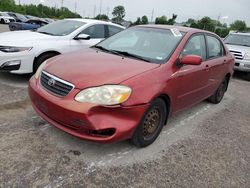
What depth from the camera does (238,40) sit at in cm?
1040

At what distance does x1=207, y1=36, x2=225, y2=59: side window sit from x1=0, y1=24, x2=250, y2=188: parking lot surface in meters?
1.37

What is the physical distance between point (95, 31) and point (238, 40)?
6.38 metres

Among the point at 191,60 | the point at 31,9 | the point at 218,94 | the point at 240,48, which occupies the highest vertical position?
the point at 191,60

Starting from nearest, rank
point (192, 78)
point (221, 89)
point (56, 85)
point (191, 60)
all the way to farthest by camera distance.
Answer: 1. point (56, 85)
2. point (191, 60)
3. point (192, 78)
4. point (221, 89)

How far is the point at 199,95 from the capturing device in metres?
4.60

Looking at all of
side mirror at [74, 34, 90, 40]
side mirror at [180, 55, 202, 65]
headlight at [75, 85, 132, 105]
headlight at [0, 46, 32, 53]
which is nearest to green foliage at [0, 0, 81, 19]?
side mirror at [74, 34, 90, 40]

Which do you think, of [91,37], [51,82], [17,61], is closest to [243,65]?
[91,37]

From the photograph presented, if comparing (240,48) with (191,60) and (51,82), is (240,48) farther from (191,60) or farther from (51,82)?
(51,82)

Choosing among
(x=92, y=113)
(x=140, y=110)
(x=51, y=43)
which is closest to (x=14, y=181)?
(x=92, y=113)

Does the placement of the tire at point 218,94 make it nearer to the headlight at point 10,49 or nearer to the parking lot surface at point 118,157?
the parking lot surface at point 118,157

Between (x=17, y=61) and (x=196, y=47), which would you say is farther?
(x=17, y=61)

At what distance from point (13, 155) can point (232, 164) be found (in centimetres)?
270

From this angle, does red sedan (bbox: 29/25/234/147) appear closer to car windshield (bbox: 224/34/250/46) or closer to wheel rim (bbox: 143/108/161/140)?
wheel rim (bbox: 143/108/161/140)

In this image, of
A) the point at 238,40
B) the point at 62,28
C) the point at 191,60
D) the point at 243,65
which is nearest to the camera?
the point at 191,60
